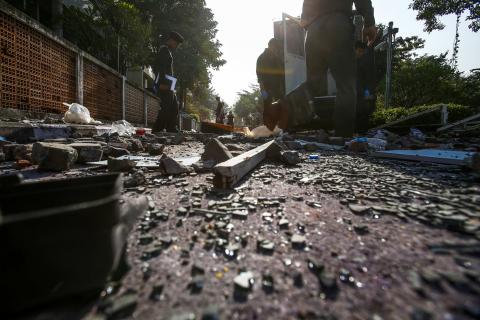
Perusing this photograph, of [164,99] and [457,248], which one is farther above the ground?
[164,99]

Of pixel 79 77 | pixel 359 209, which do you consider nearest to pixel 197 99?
pixel 79 77

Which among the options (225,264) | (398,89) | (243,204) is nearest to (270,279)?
(225,264)

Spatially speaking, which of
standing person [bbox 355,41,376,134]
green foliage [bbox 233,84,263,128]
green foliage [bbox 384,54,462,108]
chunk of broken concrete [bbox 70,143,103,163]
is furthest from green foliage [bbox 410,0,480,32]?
green foliage [bbox 233,84,263,128]

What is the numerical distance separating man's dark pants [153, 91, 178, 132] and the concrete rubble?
5.18m

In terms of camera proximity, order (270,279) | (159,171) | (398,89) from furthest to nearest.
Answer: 1. (398,89)
2. (159,171)
3. (270,279)

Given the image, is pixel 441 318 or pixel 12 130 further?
pixel 12 130

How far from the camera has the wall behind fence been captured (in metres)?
4.23

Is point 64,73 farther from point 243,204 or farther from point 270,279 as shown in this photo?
point 270,279

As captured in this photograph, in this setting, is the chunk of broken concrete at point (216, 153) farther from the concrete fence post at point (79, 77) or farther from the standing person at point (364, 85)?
the standing person at point (364, 85)

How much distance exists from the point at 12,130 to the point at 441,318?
4522 mm

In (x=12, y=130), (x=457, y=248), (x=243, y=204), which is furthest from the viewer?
(x=12, y=130)

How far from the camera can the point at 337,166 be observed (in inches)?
92.6

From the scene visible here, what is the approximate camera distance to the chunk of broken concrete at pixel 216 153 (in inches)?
93.1

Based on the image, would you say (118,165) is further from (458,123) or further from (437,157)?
(458,123)
